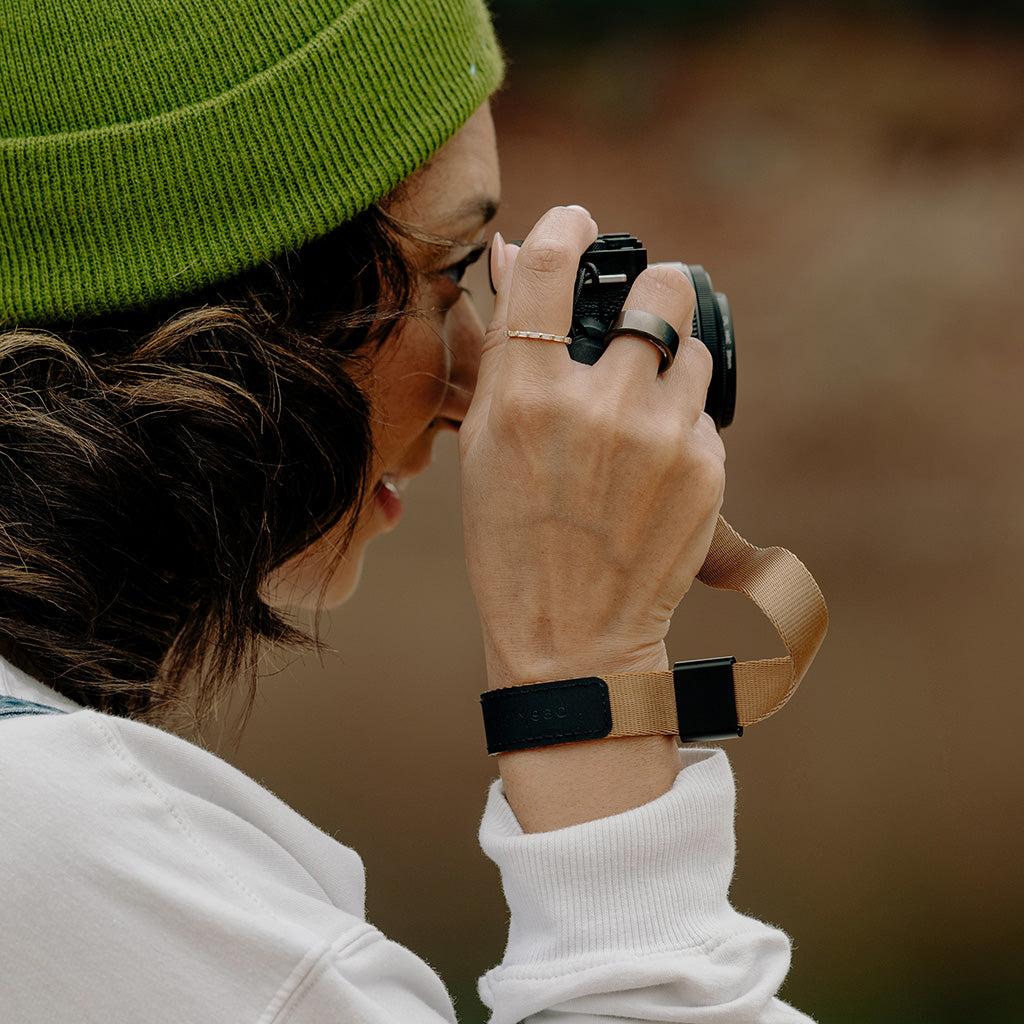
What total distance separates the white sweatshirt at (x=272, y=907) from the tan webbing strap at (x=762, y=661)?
4 cm

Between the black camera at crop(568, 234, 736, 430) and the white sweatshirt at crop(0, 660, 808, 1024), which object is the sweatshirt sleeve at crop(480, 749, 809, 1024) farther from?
the black camera at crop(568, 234, 736, 430)

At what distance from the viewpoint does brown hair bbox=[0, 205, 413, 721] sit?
65 centimetres

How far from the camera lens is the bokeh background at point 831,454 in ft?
7.35

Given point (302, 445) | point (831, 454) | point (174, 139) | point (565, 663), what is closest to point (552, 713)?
point (565, 663)

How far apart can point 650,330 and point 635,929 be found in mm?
354

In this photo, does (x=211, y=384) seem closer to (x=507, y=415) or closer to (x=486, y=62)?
(x=507, y=415)

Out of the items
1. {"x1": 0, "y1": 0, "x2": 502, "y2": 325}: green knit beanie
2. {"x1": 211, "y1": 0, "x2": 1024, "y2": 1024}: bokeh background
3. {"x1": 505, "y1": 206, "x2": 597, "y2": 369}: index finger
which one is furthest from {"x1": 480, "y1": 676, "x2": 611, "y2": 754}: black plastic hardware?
{"x1": 211, "y1": 0, "x2": 1024, "y2": 1024}: bokeh background

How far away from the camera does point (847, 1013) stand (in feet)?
7.66

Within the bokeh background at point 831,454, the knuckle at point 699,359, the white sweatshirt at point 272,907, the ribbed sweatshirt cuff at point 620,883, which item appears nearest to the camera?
the white sweatshirt at point 272,907

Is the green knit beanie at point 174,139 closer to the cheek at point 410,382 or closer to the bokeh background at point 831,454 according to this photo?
the cheek at point 410,382

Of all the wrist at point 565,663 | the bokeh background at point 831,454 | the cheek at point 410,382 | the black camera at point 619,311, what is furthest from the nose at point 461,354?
the bokeh background at point 831,454

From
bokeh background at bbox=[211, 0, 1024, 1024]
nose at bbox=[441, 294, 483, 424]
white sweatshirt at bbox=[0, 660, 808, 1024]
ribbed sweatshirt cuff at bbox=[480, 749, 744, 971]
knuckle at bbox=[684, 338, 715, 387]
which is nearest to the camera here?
white sweatshirt at bbox=[0, 660, 808, 1024]

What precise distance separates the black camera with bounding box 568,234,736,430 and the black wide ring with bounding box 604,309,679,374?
0.05 feet

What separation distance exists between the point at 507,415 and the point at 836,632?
180 centimetres
